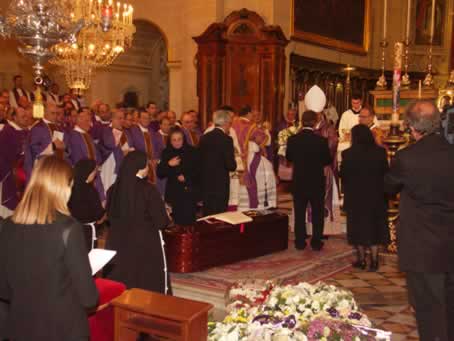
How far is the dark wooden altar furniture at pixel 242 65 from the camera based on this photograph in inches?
551

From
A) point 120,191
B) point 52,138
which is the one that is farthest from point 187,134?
point 120,191

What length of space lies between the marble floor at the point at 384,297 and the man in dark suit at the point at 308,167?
1.00 m

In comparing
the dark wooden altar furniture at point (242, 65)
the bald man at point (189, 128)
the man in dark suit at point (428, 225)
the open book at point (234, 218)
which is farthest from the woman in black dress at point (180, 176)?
the dark wooden altar furniture at point (242, 65)

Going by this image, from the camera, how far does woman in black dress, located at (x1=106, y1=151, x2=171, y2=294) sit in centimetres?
456

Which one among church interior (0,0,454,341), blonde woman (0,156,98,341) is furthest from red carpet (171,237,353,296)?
blonde woman (0,156,98,341)

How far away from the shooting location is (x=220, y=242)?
6676 millimetres

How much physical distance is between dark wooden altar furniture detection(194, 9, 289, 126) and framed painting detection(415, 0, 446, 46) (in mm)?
8131

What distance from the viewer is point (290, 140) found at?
7.47 m

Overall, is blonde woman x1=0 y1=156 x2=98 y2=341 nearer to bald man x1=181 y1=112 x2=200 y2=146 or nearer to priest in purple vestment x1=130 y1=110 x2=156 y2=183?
priest in purple vestment x1=130 y1=110 x2=156 y2=183

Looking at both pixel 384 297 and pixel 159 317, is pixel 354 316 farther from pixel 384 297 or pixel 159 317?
pixel 384 297

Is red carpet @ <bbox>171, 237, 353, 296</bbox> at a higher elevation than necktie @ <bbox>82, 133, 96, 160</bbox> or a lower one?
lower

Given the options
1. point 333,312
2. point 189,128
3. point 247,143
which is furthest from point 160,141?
point 333,312

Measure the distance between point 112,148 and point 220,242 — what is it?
342 cm

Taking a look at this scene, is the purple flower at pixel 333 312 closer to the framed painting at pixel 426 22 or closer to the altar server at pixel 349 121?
the altar server at pixel 349 121
